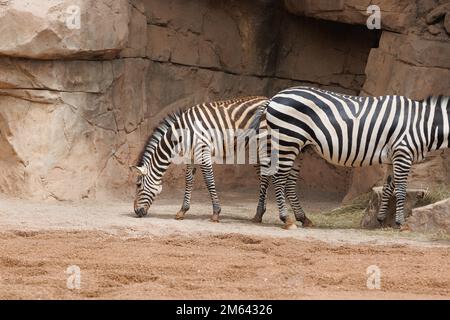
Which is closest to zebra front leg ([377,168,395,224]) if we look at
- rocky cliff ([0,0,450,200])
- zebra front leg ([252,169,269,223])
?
zebra front leg ([252,169,269,223])

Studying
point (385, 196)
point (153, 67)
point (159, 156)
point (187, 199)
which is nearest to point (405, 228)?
point (385, 196)

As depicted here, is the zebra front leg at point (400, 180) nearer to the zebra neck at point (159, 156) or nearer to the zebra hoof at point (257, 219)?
the zebra hoof at point (257, 219)

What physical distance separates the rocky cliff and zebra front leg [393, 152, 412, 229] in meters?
1.87

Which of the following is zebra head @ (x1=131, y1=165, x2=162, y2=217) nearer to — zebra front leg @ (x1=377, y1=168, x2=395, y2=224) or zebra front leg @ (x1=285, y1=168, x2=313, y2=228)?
zebra front leg @ (x1=285, y1=168, x2=313, y2=228)

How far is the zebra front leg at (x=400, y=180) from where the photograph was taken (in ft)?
36.8

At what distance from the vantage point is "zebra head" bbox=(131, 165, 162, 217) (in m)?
12.2

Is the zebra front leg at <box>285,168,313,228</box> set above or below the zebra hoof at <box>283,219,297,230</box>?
above

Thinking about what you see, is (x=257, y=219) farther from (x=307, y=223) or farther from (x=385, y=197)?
(x=385, y=197)

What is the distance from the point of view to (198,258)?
910 cm

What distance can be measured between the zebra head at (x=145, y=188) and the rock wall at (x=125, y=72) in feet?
3.97
